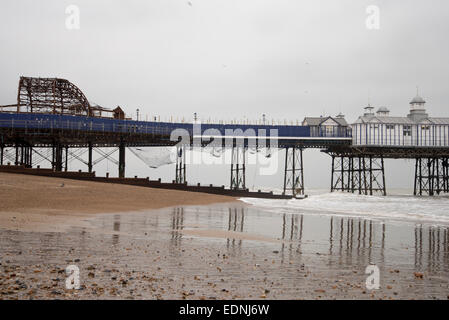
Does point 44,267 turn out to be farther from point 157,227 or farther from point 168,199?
point 168,199

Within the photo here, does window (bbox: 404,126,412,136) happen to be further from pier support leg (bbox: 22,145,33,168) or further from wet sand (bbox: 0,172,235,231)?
pier support leg (bbox: 22,145,33,168)

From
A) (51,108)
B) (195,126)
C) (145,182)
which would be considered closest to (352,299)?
(145,182)

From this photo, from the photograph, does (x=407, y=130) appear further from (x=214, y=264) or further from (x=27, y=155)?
(x=214, y=264)

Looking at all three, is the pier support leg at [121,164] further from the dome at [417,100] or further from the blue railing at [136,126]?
the dome at [417,100]

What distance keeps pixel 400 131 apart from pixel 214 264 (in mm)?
54351

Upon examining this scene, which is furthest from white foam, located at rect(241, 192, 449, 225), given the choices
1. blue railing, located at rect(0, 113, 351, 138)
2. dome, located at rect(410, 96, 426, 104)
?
dome, located at rect(410, 96, 426, 104)

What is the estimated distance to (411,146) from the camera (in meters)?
55.6

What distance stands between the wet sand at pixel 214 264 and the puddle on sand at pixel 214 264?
2cm

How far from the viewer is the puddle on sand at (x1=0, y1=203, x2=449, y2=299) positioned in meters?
5.73

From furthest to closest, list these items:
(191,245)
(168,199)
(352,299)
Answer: (168,199)
(191,245)
(352,299)

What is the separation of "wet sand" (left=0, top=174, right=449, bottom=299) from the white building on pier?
146 feet

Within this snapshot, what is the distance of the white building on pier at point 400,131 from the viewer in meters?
54.9

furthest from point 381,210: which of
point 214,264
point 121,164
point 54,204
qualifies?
point 121,164

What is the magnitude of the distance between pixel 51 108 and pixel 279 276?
49046 mm
